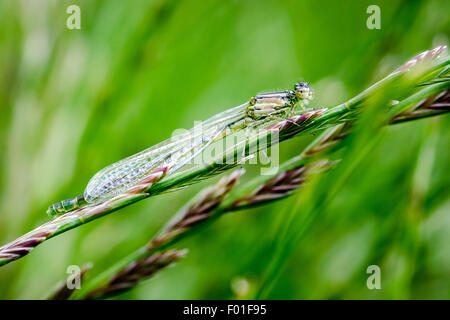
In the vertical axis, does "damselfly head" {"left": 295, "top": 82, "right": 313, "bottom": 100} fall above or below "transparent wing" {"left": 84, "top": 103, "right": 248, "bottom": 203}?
above

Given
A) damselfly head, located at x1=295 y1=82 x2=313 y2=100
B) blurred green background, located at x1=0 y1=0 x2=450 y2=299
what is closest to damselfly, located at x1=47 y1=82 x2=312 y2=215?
damselfly head, located at x1=295 y1=82 x2=313 y2=100

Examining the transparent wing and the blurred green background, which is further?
the blurred green background

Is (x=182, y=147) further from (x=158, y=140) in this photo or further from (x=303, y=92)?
(x=303, y=92)

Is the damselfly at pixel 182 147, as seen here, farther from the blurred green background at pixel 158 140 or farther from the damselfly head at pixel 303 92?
the blurred green background at pixel 158 140

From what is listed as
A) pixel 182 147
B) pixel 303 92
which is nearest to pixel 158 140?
pixel 182 147

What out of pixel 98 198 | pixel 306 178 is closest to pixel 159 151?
pixel 98 198

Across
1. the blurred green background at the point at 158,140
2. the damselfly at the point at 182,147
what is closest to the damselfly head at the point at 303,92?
the damselfly at the point at 182,147

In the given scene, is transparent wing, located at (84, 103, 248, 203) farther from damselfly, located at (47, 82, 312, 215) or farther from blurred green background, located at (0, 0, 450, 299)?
blurred green background, located at (0, 0, 450, 299)
